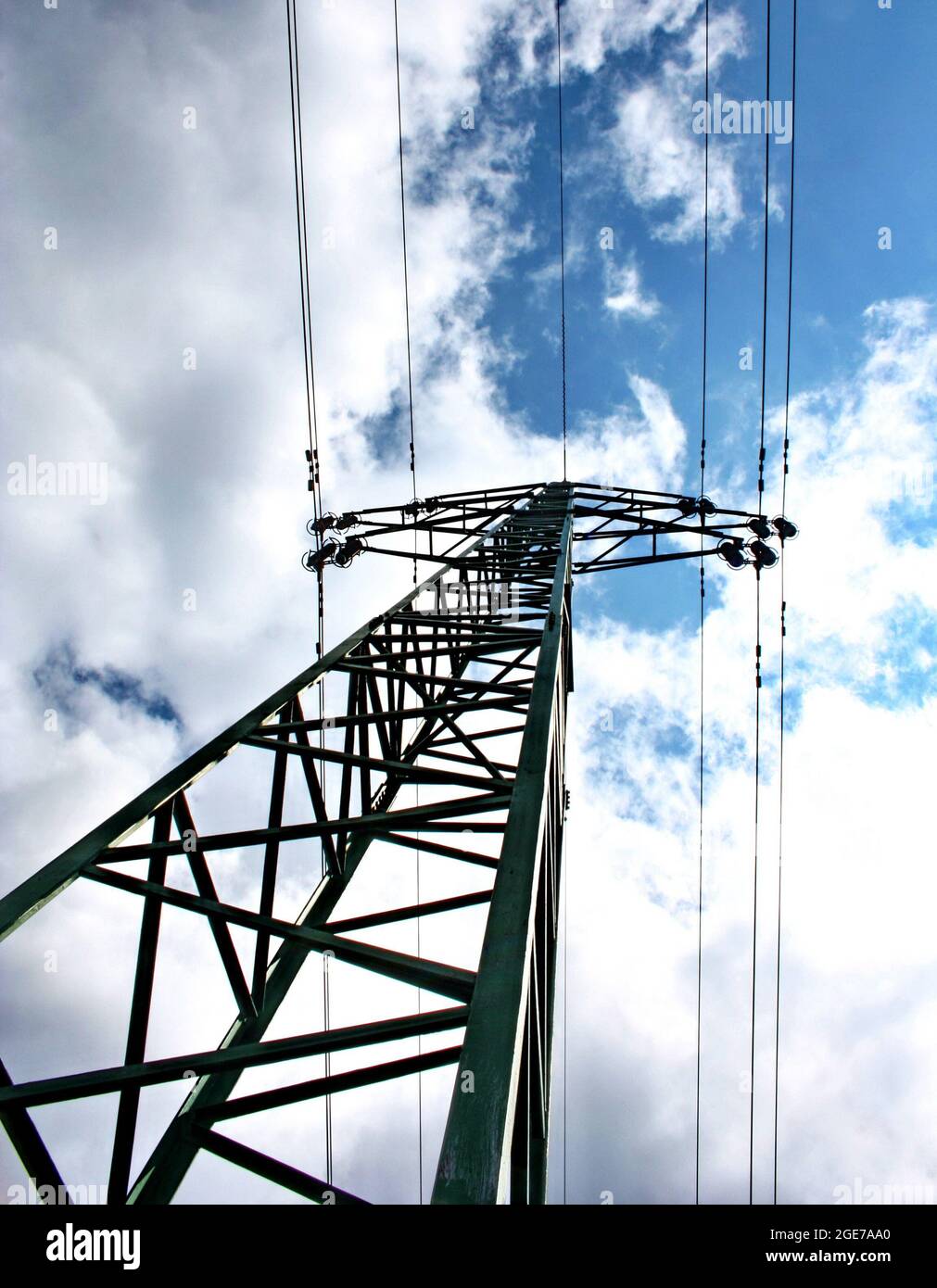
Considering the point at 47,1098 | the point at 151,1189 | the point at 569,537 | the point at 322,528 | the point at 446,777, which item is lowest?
the point at 151,1189

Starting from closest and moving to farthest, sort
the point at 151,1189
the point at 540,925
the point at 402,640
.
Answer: the point at 151,1189 < the point at 540,925 < the point at 402,640

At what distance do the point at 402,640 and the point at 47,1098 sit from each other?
16.4ft

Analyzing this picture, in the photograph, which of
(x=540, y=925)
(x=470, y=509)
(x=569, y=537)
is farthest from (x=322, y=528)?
(x=540, y=925)

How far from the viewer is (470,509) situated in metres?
13.1

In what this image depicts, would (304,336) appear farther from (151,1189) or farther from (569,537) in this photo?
(151,1189)

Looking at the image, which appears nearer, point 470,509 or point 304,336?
point 304,336

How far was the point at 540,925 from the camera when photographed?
506cm

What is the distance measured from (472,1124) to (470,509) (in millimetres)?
11390

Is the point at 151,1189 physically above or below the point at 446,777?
below
